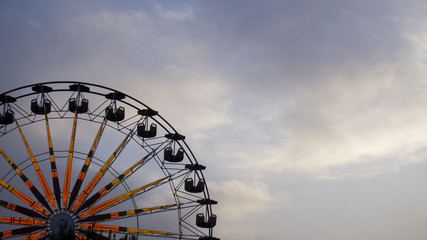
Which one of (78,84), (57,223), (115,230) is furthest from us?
(78,84)

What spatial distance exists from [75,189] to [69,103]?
21.0 ft

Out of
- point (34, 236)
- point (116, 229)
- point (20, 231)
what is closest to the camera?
point (20, 231)

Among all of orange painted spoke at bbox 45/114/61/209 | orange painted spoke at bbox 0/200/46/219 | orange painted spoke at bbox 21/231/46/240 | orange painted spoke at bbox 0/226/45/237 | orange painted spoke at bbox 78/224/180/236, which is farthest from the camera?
orange painted spoke at bbox 78/224/180/236

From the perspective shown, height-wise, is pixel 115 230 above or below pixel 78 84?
below

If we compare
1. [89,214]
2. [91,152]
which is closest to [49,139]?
[91,152]

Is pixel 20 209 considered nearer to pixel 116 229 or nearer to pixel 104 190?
pixel 104 190

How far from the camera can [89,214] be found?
28125 mm

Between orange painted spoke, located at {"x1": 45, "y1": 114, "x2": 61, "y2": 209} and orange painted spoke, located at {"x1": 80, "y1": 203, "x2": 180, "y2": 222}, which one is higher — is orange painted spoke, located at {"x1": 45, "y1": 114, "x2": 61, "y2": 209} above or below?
above

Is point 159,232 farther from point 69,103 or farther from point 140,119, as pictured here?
point 69,103

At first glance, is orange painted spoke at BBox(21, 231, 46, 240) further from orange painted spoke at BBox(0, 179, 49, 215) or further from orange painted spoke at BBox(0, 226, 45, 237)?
orange painted spoke at BBox(0, 179, 49, 215)

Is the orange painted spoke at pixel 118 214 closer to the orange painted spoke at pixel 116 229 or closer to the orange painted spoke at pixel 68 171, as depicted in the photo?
the orange painted spoke at pixel 116 229

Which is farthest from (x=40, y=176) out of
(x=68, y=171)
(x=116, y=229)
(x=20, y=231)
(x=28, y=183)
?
(x=116, y=229)

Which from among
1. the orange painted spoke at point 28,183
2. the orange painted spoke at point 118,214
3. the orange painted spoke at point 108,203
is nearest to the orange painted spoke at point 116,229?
the orange painted spoke at point 118,214

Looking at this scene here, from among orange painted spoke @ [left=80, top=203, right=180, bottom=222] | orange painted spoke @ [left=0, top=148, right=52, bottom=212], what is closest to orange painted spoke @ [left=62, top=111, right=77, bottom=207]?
orange painted spoke @ [left=0, top=148, right=52, bottom=212]
